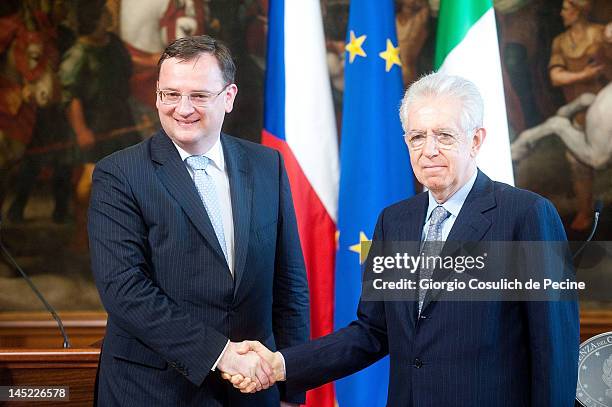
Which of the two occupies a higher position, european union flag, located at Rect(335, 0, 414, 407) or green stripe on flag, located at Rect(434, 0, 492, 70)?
green stripe on flag, located at Rect(434, 0, 492, 70)

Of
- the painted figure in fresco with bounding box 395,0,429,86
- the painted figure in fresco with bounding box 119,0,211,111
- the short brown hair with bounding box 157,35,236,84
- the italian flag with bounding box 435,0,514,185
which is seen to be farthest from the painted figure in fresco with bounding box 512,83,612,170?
the short brown hair with bounding box 157,35,236,84

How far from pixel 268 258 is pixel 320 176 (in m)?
1.42

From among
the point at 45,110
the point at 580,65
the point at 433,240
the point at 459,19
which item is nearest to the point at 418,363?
the point at 433,240

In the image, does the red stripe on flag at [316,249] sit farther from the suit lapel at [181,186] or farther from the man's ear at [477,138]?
the man's ear at [477,138]

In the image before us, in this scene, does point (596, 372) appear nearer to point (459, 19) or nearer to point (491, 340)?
point (491, 340)

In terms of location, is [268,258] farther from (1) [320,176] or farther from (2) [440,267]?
(1) [320,176]

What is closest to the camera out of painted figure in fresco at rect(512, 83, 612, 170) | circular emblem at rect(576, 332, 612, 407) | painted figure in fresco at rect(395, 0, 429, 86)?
circular emblem at rect(576, 332, 612, 407)

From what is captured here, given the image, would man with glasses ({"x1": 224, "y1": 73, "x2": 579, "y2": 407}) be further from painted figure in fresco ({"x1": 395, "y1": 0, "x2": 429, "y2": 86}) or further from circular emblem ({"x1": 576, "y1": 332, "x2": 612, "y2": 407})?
painted figure in fresco ({"x1": 395, "y1": 0, "x2": 429, "y2": 86})

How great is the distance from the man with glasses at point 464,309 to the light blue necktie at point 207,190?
56cm

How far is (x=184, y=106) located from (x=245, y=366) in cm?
88

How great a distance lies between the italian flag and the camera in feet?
12.5

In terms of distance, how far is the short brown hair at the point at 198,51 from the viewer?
2646 mm

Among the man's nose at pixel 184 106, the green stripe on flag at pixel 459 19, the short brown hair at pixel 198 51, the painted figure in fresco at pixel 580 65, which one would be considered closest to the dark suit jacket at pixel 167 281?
the man's nose at pixel 184 106

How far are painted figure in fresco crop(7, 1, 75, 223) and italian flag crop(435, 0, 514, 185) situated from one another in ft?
7.81
